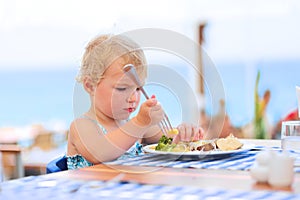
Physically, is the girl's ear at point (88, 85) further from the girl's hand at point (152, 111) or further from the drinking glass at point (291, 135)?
the drinking glass at point (291, 135)

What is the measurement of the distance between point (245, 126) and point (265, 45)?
2.46 feet

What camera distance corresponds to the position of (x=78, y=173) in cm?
115

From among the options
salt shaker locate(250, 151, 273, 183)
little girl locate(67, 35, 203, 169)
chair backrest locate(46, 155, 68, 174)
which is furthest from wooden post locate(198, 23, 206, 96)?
salt shaker locate(250, 151, 273, 183)

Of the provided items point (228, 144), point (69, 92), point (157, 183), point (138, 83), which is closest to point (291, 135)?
point (228, 144)

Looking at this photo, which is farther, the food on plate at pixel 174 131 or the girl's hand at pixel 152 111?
the food on plate at pixel 174 131

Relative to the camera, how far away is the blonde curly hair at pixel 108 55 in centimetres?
162

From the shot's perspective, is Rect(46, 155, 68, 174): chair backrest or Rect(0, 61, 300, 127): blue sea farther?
Rect(0, 61, 300, 127): blue sea

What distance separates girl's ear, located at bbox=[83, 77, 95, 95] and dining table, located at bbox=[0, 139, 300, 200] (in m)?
0.40

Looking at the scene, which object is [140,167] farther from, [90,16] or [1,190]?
[90,16]

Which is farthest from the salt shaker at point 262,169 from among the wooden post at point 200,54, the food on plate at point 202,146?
the wooden post at point 200,54

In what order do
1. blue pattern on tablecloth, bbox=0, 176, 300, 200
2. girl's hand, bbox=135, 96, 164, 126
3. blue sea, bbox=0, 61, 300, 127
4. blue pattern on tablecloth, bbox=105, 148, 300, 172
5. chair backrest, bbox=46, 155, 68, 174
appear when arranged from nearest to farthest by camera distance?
blue pattern on tablecloth, bbox=0, 176, 300, 200, blue pattern on tablecloth, bbox=105, 148, 300, 172, girl's hand, bbox=135, 96, 164, 126, chair backrest, bbox=46, 155, 68, 174, blue sea, bbox=0, 61, 300, 127

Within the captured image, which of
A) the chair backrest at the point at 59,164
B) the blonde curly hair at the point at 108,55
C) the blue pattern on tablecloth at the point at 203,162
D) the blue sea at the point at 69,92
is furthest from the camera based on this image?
the blue sea at the point at 69,92

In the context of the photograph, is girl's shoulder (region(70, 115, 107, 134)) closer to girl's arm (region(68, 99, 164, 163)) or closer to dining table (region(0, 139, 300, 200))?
girl's arm (region(68, 99, 164, 163))

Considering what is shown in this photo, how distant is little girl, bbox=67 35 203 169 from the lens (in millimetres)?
1437
